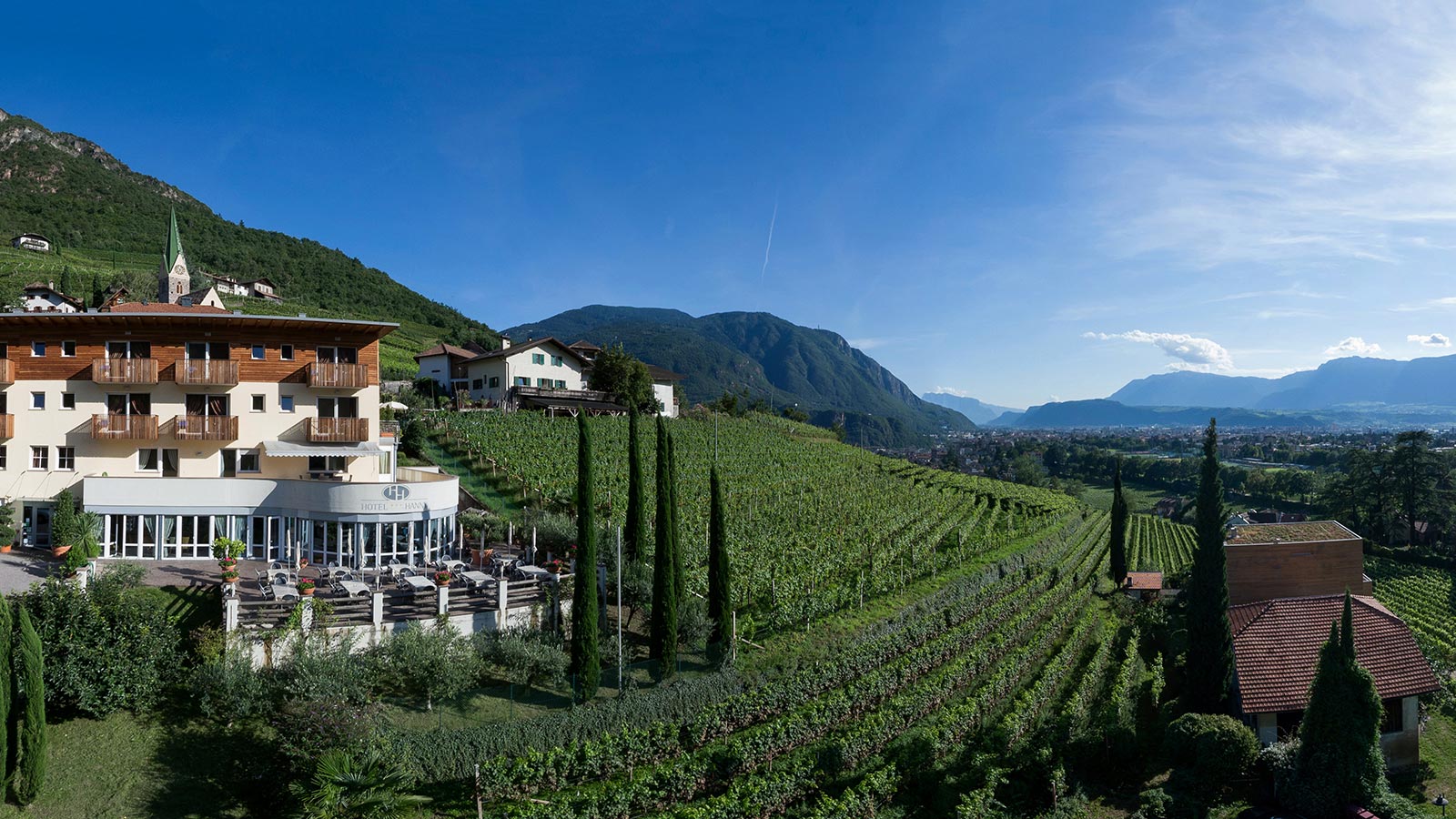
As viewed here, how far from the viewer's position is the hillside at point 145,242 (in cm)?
9081

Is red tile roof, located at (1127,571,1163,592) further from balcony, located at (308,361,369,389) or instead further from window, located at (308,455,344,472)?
window, located at (308,455,344,472)

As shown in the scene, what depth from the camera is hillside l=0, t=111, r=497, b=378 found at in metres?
90.8

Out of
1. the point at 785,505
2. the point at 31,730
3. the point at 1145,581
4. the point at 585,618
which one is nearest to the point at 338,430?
the point at 585,618

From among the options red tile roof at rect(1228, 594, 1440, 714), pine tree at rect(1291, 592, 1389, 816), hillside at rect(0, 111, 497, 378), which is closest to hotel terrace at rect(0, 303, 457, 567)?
pine tree at rect(1291, 592, 1389, 816)

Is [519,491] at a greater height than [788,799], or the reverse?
[519,491]

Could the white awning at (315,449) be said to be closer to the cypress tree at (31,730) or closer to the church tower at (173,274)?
the cypress tree at (31,730)

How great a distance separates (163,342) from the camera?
82.3 ft

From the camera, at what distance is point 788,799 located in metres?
15.1

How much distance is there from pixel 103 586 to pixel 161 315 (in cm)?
1229

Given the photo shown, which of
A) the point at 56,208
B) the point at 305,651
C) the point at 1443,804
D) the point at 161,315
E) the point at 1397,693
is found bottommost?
the point at 1443,804

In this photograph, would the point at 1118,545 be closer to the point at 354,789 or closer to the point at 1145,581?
the point at 1145,581

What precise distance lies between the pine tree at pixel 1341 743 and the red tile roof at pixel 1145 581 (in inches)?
918

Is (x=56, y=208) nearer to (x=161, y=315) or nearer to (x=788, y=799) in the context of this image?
(x=161, y=315)

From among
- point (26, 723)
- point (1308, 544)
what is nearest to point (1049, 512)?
point (1308, 544)
